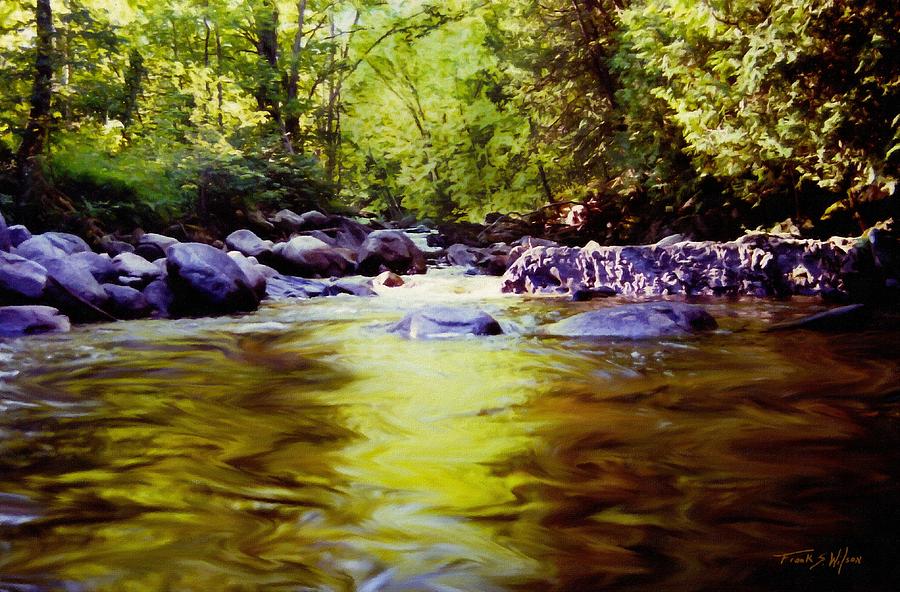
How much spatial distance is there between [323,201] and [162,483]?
1643 cm

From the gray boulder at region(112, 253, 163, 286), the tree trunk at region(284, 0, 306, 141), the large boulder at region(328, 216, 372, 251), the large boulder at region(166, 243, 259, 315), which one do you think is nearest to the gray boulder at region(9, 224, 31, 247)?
the gray boulder at region(112, 253, 163, 286)

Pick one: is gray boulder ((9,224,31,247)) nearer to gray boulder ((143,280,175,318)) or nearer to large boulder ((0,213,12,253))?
large boulder ((0,213,12,253))

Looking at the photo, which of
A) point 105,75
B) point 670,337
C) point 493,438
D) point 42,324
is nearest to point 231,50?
point 105,75

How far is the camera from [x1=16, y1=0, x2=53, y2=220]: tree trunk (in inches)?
397

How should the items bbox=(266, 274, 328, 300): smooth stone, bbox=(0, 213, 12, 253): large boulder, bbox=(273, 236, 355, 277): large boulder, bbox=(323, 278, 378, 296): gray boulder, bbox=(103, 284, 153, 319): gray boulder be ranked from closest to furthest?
bbox=(103, 284, 153, 319): gray boulder < bbox=(0, 213, 12, 253): large boulder < bbox=(266, 274, 328, 300): smooth stone < bbox=(323, 278, 378, 296): gray boulder < bbox=(273, 236, 355, 277): large boulder

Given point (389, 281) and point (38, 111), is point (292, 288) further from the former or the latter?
point (38, 111)

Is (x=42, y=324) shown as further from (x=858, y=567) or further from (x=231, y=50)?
(x=231, y=50)

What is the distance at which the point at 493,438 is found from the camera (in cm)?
237

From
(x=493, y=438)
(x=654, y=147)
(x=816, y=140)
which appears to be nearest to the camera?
(x=493, y=438)
